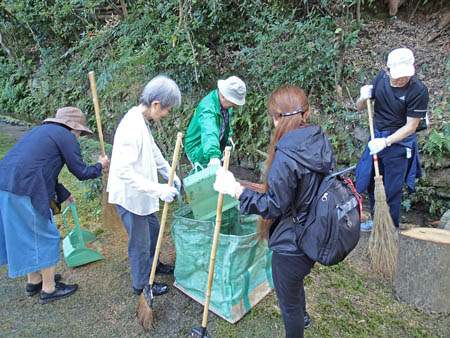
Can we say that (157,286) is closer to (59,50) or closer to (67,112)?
(67,112)

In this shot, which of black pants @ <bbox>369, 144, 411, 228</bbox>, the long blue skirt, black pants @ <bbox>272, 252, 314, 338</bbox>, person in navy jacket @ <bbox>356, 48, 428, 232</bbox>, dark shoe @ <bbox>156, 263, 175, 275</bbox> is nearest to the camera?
black pants @ <bbox>272, 252, 314, 338</bbox>

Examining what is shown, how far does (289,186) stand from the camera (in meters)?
1.60

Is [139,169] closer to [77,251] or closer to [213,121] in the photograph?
[213,121]

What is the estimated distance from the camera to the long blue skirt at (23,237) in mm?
2482

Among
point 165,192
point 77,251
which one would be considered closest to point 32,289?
point 77,251

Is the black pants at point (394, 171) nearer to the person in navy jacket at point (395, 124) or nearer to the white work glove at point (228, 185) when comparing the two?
the person in navy jacket at point (395, 124)

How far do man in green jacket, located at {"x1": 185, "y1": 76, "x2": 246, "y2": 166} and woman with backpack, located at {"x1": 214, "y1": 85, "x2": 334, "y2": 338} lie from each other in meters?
0.91

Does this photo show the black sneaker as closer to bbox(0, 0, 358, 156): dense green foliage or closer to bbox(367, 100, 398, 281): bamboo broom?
bbox(367, 100, 398, 281): bamboo broom

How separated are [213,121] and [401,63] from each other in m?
1.70

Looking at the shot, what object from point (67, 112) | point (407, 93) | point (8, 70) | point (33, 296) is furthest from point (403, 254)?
point (8, 70)

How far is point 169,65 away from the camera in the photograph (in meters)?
5.56

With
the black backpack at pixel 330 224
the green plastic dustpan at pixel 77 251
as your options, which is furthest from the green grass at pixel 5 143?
the black backpack at pixel 330 224

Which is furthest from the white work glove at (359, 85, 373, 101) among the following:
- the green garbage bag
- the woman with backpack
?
the woman with backpack

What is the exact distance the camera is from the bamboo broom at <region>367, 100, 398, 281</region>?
3.00 m
